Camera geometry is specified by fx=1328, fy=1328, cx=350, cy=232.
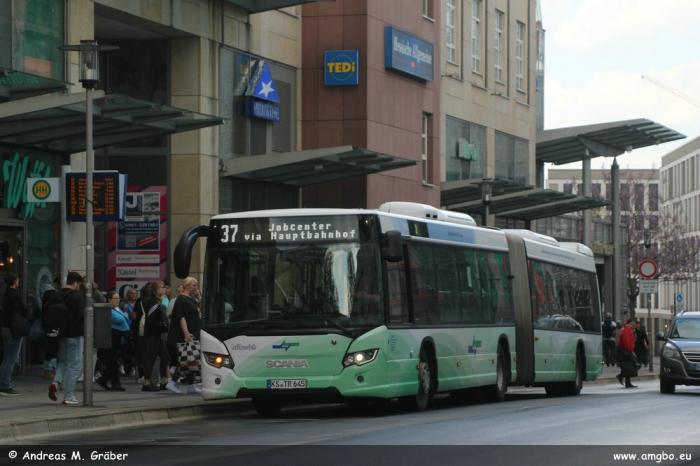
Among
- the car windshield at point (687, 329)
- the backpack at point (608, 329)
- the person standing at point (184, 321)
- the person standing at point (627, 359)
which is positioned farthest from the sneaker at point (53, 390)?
the backpack at point (608, 329)

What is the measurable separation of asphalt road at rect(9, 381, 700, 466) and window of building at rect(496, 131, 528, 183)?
2910 cm

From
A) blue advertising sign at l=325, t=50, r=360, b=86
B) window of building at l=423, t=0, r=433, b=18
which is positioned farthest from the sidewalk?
window of building at l=423, t=0, r=433, b=18

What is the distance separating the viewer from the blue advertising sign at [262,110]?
30812 mm

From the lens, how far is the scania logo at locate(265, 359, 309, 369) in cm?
1670

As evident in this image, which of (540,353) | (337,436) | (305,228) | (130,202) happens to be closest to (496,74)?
(130,202)

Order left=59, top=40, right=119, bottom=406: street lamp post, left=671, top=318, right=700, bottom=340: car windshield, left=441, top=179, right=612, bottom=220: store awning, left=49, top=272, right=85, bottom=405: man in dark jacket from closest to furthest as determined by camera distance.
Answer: left=59, top=40, right=119, bottom=406: street lamp post, left=49, top=272, right=85, bottom=405: man in dark jacket, left=671, top=318, right=700, bottom=340: car windshield, left=441, top=179, right=612, bottom=220: store awning

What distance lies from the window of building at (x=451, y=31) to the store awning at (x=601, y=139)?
26.4 feet

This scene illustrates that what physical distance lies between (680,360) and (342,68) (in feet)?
41.6

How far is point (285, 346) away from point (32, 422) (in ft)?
11.9

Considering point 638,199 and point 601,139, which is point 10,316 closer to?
point 601,139

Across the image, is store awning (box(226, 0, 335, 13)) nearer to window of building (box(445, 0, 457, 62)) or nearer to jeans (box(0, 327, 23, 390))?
jeans (box(0, 327, 23, 390))

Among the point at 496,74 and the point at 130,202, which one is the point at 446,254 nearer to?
the point at 130,202

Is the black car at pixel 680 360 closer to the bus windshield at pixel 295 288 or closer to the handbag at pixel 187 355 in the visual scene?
the handbag at pixel 187 355

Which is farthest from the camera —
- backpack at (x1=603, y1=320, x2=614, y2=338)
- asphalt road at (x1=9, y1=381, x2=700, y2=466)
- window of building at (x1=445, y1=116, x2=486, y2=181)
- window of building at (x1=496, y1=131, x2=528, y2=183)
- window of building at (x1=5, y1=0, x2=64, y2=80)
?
window of building at (x1=496, y1=131, x2=528, y2=183)
